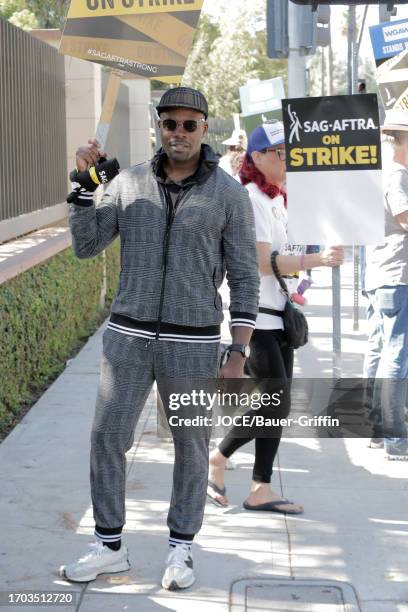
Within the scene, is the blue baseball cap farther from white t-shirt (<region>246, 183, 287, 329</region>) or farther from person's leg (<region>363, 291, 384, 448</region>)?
person's leg (<region>363, 291, 384, 448</region>)

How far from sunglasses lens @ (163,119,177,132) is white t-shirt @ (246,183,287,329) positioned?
3.44 ft

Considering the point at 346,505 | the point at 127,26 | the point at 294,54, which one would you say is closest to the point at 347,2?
the point at 127,26

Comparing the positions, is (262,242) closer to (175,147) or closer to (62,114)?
(175,147)

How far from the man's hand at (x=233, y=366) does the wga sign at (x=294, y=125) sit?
4.13ft

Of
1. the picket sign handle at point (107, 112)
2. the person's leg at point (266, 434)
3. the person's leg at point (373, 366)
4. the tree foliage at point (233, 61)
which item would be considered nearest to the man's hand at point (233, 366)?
the person's leg at point (266, 434)

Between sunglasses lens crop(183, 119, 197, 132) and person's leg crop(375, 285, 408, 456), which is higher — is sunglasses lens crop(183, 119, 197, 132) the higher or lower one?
the higher one

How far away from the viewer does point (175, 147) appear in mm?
4477

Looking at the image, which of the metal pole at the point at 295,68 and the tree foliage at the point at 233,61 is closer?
the metal pole at the point at 295,68

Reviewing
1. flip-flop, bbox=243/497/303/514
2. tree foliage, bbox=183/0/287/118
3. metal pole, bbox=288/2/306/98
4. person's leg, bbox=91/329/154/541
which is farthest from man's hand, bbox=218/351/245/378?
tree foliage, bbox=183/0/287/118

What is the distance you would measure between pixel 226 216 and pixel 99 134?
85 centimetres

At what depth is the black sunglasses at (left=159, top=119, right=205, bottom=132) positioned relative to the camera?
447cm

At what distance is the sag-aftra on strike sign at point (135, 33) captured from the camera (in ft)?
18.5

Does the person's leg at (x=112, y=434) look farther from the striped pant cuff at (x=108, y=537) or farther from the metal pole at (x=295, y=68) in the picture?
the metal pole at (x=295, y=68)

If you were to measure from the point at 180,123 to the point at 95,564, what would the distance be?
1.87 m
